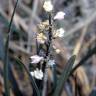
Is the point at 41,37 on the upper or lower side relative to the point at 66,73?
upper

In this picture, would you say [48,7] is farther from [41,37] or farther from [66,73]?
[66,73]

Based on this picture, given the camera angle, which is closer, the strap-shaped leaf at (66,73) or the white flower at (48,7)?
the white flower at (48,7)

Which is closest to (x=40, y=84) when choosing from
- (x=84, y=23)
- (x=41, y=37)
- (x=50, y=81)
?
(x=41, y=37)

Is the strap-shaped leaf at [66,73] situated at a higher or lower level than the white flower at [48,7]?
lower

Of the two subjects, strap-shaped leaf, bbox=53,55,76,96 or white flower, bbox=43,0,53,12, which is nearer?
white flower, bbox=43,0,53,12

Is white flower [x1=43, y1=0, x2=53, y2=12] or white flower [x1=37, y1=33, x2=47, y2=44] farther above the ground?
white flower [x1=43, y1=0, x2=53, y2=12]

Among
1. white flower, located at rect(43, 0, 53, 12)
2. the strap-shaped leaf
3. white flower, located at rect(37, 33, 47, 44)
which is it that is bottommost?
the strap-shaped leaf

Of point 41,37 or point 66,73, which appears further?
point 66,73

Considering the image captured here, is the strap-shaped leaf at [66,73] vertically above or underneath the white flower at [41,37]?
underneath

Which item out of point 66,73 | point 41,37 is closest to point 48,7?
point 41,37

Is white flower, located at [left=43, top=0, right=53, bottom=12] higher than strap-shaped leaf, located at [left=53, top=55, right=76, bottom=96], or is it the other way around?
white flower, located at [left=43, top=0, right=53, bottom=12]

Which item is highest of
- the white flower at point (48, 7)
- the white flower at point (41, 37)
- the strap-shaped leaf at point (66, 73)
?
the white flower at point (48, 7)
